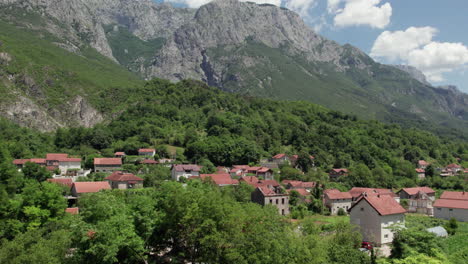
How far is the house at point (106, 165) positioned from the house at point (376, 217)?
58.9 meters

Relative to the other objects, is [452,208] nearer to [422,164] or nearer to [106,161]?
[106,161]

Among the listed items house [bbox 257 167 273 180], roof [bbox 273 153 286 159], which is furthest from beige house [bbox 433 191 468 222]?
roof [bbox 273 153 286 159]

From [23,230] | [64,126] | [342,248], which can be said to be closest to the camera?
[342,248]

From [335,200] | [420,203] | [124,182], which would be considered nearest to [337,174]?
[420,203]

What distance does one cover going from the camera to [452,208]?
59.2m

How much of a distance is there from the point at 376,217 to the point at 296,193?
1094 inches

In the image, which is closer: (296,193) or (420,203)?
(296,193)

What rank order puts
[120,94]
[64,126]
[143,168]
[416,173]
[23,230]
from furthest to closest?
[120,94], [64,126], [416,173], [143,168], [23,230]

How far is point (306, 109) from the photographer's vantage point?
538ft

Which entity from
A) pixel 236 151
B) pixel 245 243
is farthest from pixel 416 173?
pixel 245 243


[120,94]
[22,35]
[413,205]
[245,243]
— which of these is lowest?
[413,205]

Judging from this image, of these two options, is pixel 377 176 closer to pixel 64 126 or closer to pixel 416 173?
pixel 416 173

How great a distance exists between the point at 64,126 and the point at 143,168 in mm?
70446

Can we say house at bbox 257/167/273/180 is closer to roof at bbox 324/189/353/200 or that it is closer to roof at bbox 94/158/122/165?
roof at bbox 324/189/353/200
